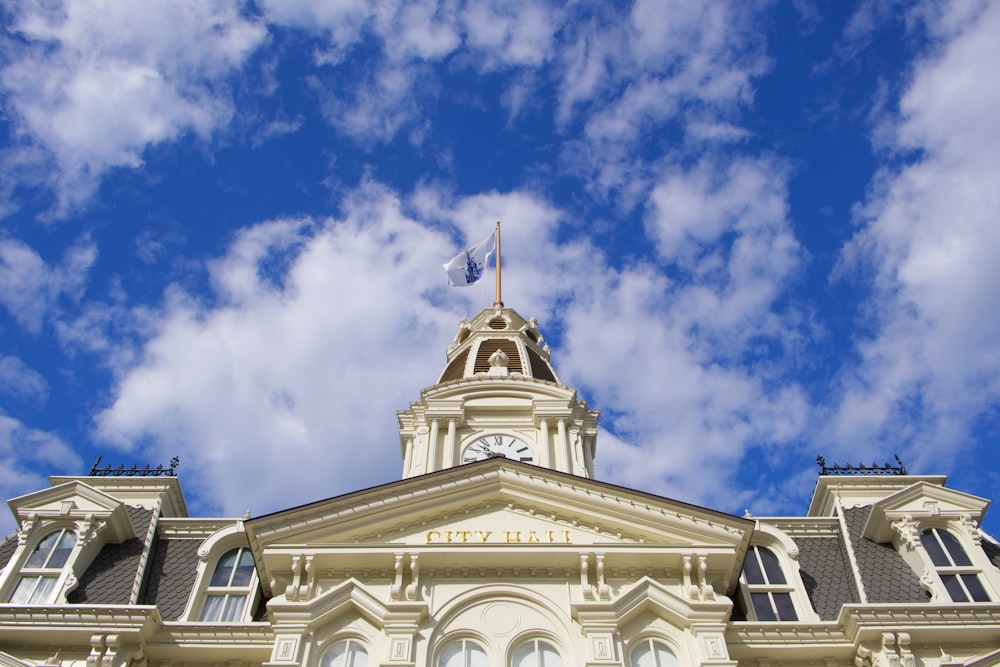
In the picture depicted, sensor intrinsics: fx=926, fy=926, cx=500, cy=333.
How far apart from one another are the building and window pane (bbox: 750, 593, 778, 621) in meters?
0.06

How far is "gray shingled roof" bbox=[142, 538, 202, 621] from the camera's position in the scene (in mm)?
23266

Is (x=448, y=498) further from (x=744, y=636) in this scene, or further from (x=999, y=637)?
(x=999, y=637)

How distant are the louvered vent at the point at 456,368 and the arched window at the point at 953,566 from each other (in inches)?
820

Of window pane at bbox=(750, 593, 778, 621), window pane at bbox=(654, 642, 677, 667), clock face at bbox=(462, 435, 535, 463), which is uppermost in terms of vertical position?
clock face at bbox=(462, 435, 535, 463)

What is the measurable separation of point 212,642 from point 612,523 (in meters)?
9.92

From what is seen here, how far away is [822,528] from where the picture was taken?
25.8 meters

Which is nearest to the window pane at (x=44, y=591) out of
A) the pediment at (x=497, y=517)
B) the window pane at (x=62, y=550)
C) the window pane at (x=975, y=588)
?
the window pane at (x=62, y=550)

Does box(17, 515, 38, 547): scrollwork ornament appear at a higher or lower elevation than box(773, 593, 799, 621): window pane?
higher

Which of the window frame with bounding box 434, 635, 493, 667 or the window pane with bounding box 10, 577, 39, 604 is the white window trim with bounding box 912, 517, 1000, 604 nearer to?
the window frame with bounding box 434, 635, 493, 667

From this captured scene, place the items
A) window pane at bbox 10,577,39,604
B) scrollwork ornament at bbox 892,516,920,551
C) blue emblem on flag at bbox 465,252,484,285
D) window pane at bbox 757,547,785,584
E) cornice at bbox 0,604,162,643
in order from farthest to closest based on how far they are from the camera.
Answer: blue emblem on flag at bbox 465,252,484,285, scrollwork ornament at bbox 892,516,920,551, window pane at bbox 757,547,785,584, window pane at bbox 10,577,39,604, cornice at bbox 0,604,162,643

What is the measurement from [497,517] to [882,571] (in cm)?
1010

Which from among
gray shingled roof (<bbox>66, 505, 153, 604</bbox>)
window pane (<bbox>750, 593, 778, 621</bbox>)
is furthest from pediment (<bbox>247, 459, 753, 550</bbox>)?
gray shingled roof (<bbox>66, 505, 153, 604</bbox>)

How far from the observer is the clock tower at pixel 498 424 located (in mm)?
34219

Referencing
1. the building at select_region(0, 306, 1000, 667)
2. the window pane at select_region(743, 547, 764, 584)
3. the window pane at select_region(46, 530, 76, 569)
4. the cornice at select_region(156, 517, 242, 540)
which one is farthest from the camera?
the cornice at select_region(156, 517, 242, 540)
